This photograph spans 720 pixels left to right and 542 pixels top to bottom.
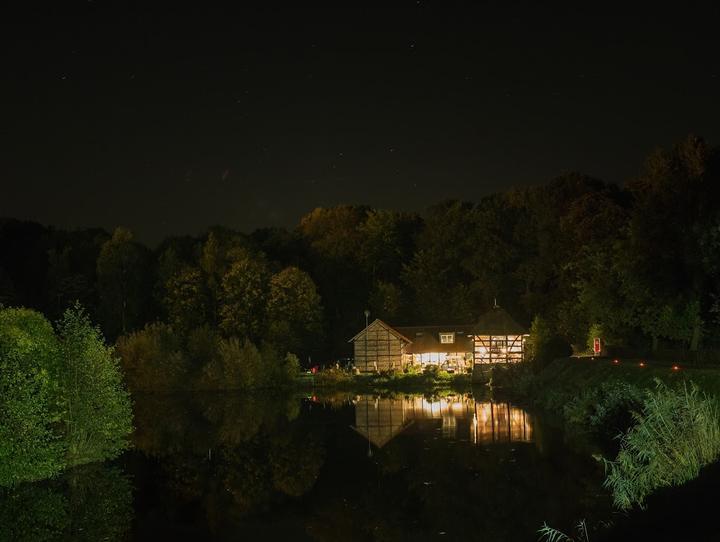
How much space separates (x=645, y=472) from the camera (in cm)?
1653

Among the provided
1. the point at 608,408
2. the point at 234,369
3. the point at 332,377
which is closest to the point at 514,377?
the point at 332,377

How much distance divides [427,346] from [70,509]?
5856cm

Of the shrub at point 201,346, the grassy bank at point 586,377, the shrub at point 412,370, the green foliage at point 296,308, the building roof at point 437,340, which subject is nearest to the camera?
the grassy bank at point 586,377

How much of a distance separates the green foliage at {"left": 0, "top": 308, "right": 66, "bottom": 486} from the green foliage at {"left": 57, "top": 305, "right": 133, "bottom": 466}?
1.30 m

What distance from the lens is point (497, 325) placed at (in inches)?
2867

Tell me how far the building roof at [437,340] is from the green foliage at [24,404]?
178 ft

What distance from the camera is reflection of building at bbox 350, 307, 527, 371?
73375 millimetres

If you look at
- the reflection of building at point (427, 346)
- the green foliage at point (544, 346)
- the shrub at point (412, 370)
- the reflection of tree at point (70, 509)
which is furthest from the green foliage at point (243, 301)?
the reflection of tree at point (70, 509)

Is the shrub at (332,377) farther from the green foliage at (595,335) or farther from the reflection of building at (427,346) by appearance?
the green foliage at (595,335)

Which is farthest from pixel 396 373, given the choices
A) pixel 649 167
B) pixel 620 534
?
pixel 620 534

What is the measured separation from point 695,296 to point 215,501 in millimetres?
27941

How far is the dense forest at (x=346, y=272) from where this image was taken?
6044 centimetres

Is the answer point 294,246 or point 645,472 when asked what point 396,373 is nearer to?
point 294,246

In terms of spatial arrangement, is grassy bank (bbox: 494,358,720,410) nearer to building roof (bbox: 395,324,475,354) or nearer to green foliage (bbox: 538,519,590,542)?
green foliage (bbox: 538,519,590,542)
